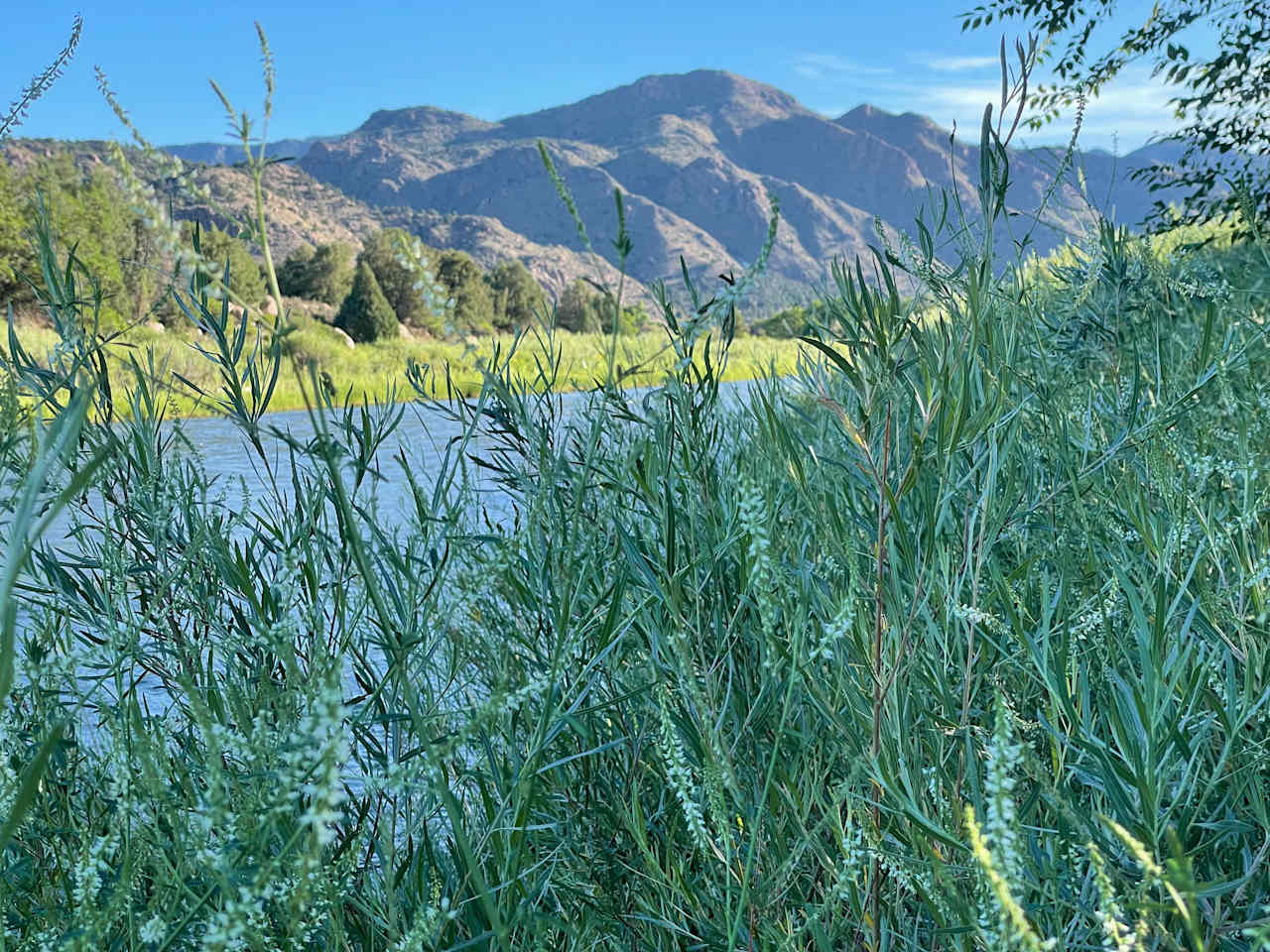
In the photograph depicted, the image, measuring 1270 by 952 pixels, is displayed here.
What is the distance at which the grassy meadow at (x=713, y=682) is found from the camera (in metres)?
0.83

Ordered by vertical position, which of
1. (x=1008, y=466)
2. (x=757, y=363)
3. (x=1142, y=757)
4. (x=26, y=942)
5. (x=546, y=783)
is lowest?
(x=546, y=783)

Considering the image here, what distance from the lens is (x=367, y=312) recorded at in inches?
1071

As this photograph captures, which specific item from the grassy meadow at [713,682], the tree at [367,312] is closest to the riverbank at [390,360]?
the grassy meadow at [713,682]

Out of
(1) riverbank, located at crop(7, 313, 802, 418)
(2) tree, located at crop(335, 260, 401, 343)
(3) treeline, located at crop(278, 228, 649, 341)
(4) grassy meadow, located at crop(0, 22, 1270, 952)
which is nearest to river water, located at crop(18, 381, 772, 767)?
(1) riverbank, located at crop(7, 313, 802, 418)

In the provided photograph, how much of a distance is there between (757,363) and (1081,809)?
99 cm

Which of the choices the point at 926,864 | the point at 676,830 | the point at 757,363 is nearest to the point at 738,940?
the point at 926,864

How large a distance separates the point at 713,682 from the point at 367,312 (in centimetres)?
2773

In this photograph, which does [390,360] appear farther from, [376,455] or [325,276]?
[325,276]

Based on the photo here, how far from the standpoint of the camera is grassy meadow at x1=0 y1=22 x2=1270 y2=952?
83cm

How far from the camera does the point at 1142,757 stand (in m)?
0.84

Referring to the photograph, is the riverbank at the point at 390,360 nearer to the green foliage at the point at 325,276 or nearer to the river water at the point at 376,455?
the river water at the point at 376,455

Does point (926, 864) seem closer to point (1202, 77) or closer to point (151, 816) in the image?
point (151, 816)

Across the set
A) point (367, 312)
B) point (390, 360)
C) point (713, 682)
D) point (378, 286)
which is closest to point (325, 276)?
point (378, 286)

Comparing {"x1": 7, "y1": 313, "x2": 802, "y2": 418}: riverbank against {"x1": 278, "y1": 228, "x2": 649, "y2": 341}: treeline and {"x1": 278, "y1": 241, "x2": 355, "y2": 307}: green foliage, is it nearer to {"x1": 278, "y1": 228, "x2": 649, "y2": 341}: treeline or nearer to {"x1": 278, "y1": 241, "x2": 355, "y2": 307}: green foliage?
{"x1": 278, "y1": 228, "x2": 649, "y2": 341}: treeline
